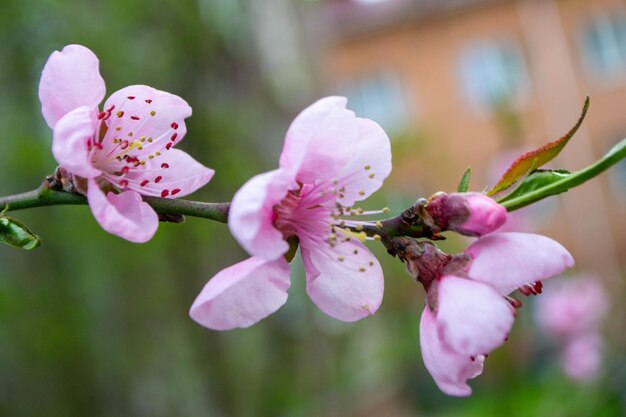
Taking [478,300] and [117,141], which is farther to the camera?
Result: [117,141]

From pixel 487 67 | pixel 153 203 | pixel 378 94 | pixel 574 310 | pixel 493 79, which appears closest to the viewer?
pixel 153 203

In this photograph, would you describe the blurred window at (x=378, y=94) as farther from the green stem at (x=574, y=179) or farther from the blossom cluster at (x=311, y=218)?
the green stem at (x=574, y=179)

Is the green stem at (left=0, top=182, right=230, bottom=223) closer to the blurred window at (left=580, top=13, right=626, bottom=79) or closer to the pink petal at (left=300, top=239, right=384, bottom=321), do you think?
the pink petal at (left=300, top=239, right=384, bottom=321)

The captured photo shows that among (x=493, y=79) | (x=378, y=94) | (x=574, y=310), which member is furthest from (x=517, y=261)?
(x=378, y=94)

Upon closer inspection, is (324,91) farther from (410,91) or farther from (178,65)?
(178,65)

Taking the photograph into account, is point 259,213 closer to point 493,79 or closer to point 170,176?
point 170,176

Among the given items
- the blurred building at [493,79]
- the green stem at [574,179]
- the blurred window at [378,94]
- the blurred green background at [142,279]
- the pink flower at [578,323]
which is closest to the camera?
the green stem at [574,179]

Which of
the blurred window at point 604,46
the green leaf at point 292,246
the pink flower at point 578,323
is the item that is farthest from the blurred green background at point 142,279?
the blurred window at point 604,46

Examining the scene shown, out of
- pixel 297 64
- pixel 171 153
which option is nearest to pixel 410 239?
pixel 171 153
